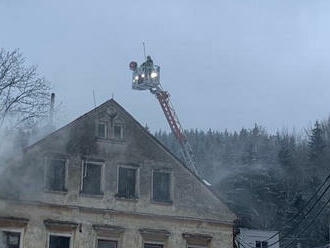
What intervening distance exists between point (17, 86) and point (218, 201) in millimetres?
11731

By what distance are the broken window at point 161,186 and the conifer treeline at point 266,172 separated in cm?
3145

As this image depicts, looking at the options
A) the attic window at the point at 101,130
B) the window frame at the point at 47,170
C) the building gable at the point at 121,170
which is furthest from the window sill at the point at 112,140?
the window frame at the point at 47,170

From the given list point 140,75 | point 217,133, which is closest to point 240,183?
point 140,75

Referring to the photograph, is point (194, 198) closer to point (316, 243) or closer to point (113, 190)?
point (113, 190)

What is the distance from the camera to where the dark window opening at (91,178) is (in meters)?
29.0

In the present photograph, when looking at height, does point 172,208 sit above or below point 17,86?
below

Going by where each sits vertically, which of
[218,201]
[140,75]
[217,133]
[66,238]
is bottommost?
[66,238]

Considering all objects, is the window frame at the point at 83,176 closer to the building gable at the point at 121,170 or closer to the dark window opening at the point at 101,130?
the building gable at the point at 121,170

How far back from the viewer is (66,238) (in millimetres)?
27938

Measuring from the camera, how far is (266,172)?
264 feet

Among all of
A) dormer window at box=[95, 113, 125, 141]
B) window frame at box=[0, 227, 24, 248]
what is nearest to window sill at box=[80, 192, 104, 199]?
dormer window at box=[95, 113, 125, 141]

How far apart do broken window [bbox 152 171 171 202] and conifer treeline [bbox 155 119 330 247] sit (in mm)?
31446

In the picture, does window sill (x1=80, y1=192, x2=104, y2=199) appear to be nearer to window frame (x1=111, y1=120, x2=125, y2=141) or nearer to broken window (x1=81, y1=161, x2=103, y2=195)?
broken window (x1=81, y1=161, x2=103, y2=195)

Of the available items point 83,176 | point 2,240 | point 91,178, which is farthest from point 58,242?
point 91,178
